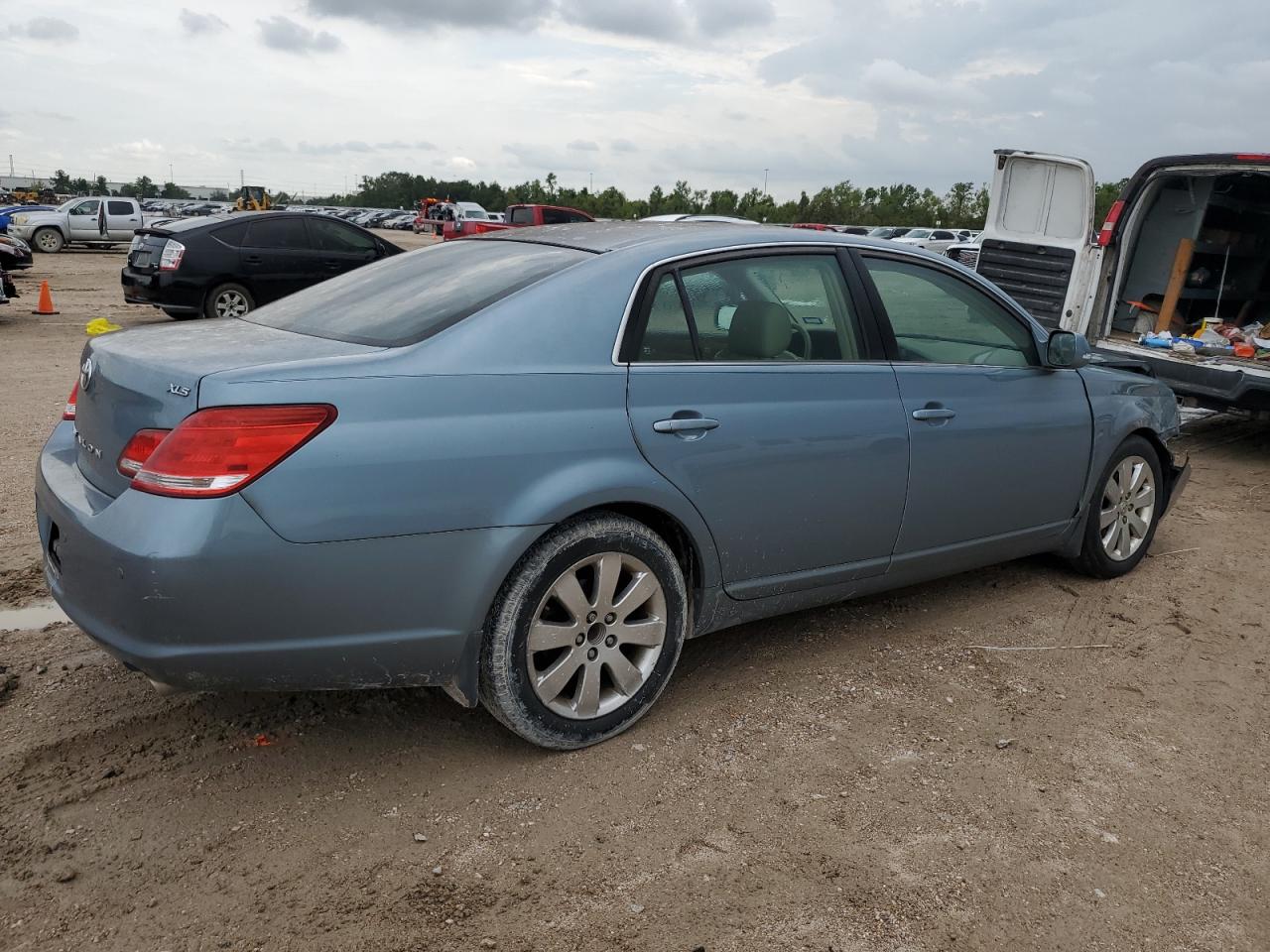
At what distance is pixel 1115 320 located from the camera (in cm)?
943

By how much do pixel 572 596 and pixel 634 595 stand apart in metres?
0.22

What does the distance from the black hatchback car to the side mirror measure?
9.39m

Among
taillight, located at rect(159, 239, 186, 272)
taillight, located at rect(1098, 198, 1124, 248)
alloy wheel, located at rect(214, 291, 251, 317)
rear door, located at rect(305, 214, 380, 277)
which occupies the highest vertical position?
taillight, located at rect(1098, 198, 1124, 248)

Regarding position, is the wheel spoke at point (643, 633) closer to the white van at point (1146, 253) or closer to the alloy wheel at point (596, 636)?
the alloy wheel at point (596, 636)

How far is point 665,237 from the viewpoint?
3633mm

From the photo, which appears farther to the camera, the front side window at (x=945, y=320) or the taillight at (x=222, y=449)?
the front side window at (x=945, y=320)

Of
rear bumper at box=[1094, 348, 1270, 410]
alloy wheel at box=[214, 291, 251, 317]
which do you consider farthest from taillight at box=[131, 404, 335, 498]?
alloy wheel at box=[214, 291, 251, 317]

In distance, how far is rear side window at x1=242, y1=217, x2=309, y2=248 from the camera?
488 inches

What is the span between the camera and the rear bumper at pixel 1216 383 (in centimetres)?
756

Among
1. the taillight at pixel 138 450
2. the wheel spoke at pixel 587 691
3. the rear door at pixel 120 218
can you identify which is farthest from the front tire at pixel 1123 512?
the rear door at pixel 120 218

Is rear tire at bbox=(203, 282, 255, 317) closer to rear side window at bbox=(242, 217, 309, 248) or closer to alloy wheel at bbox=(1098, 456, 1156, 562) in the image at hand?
rear side window at bbox=(242, 217, 309, 248)

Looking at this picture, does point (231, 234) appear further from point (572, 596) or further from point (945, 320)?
point (572, 596)

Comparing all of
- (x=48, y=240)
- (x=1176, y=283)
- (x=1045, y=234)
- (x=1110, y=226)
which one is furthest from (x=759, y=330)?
(x=48, y=240)

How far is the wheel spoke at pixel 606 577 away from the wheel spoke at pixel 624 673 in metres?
0.18
